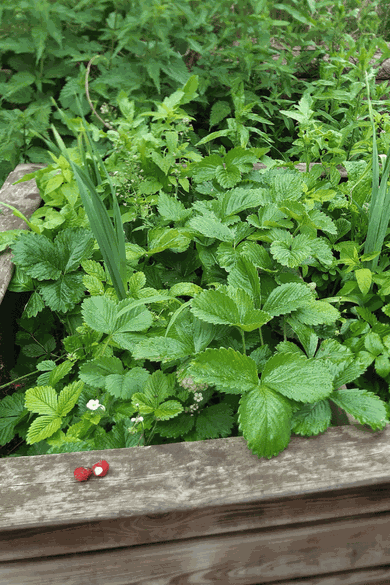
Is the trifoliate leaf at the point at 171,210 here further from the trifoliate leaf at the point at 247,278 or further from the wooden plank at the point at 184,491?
the wooden plank at the point at 184,491

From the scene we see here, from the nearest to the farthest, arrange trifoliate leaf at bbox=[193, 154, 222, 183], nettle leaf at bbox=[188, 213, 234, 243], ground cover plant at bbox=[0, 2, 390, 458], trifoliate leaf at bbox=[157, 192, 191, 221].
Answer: ground cover plant at bbox=[0, 2, 390, 458], nettle leaf at bbox=[188, 213, 234, 243], trifoliate leaf at bbox=[157, 192, 191, 221], trifoliate leaf at bbox=[193, 154, 222, 183]

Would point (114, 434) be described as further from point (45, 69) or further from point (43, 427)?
point (45, 69)

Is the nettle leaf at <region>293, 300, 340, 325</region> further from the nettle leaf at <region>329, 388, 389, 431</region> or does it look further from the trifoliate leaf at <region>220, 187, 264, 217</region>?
the trifoliate leaf at <region>220, 187, 264, 217</region>

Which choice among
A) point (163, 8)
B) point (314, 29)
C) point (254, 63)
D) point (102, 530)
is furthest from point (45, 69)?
point (102, 530)

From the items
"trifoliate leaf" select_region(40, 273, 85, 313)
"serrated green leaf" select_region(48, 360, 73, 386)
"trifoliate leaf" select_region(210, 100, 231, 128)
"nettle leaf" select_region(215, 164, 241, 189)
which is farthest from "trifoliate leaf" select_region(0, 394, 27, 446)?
"trifoliate leaf" select_region(210, 100, 231, 128)

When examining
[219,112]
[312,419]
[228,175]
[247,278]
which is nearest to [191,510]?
[312,419]

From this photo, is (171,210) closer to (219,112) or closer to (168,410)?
(168,410)

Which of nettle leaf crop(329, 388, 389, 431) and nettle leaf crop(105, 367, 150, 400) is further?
nettle leaf crop(105, 367, 150, 400)

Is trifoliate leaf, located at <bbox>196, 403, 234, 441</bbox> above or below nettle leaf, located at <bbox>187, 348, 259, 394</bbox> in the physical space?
below

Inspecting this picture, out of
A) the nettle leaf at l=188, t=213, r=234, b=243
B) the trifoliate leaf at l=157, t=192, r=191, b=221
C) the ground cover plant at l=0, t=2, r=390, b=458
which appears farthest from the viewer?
the trifoliate leaf at l=157, t=192, r=191, b=221
